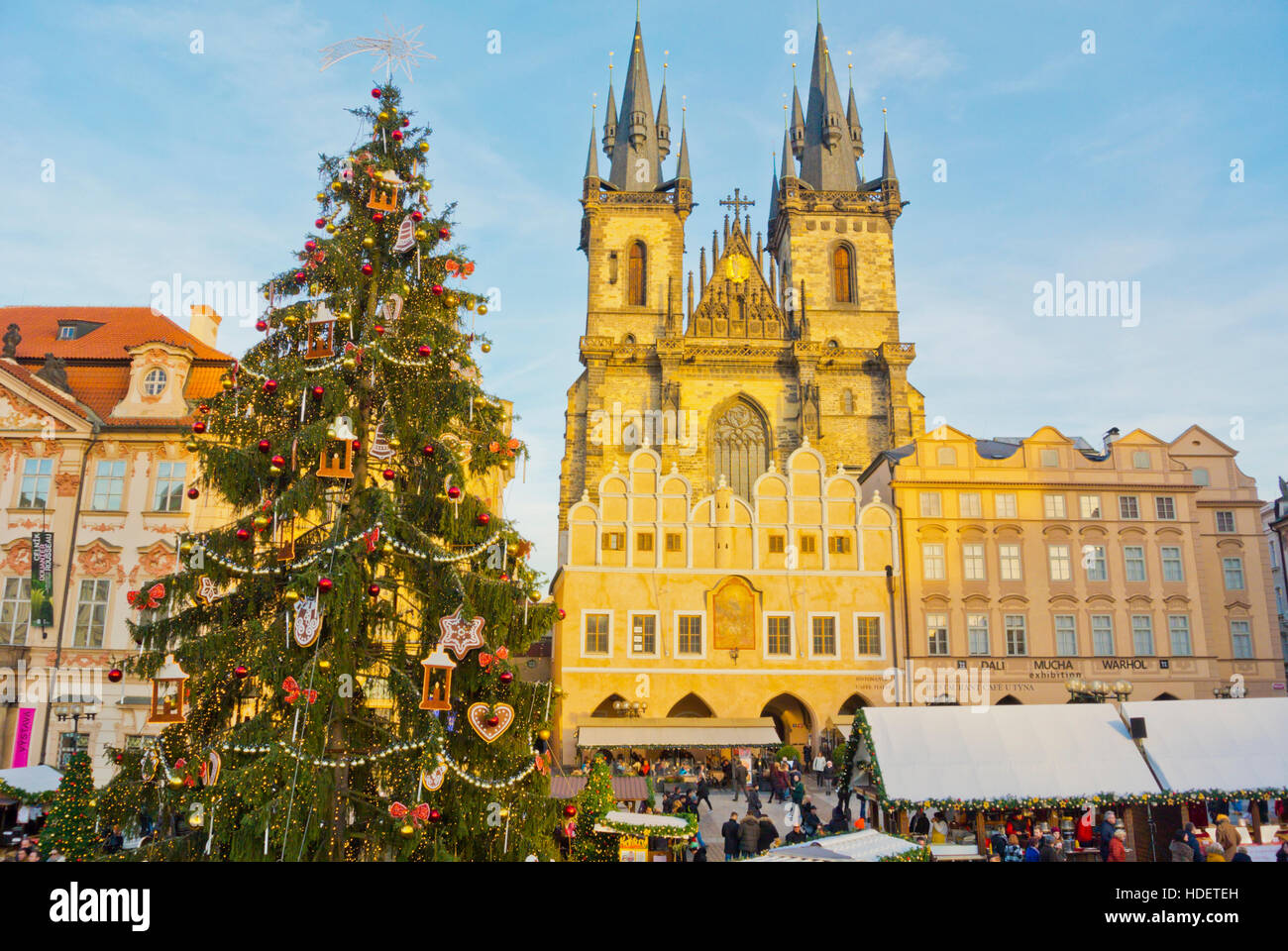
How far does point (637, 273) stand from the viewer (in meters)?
53.7

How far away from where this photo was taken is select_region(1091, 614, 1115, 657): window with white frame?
32844 millimetres

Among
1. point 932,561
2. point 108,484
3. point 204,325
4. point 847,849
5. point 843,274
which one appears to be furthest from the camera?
point 843,274

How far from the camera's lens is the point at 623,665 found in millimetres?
Answer: 31891

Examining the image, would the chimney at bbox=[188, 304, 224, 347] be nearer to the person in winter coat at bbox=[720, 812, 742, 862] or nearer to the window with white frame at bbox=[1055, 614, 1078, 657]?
the person in winter coat at bbox=[720, 812, 742, 862]

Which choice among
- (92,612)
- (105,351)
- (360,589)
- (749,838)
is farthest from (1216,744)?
(105,351)

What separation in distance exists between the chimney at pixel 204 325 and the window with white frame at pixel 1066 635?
29459 millimetres

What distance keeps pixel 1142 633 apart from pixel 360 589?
30.6 metres

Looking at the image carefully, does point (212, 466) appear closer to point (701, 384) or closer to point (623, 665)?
point (623, 665)

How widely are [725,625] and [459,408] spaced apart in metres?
22.0

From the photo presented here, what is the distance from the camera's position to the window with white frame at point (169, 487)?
85.3 ft

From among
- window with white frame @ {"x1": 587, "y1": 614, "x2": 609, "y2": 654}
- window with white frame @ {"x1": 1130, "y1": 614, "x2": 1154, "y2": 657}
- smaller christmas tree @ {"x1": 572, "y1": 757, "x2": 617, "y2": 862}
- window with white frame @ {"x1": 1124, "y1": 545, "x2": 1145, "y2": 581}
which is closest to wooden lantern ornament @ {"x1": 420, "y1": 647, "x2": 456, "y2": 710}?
smaller christmas tree @ {"x1": 572, "y1": 757, "x2": 617, "y2": 862}

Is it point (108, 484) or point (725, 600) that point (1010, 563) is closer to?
point (725, 600)

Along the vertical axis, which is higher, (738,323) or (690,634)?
(738,323)
